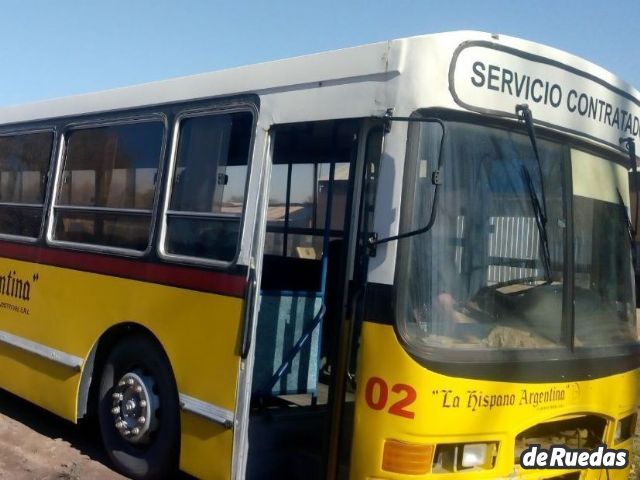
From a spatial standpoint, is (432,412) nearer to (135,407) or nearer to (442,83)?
(442,83)

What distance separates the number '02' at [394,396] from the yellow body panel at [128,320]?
0.91 metres

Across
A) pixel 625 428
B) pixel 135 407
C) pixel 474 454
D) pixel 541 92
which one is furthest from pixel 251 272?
pixel 625 428

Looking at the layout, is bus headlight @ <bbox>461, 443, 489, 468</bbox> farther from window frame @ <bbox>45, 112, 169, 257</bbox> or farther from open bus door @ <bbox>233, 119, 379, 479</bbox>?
window frame @ <bbox>45, 112, 169, 257</bbox>

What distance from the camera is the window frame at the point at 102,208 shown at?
527cm

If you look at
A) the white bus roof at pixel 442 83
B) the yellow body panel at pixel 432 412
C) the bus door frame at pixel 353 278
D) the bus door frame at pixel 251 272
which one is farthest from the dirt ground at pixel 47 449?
the white bus roof at pixel 442 83

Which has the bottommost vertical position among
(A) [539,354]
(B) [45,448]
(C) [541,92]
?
(B) [45,448]

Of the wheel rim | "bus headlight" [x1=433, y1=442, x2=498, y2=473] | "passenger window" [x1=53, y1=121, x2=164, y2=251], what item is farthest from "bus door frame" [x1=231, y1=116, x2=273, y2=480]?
"bus headlight" [x1=433, y1=442, x2=498, y2=473]

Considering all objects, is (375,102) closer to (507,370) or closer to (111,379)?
(507,370)

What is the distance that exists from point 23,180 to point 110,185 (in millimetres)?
1463

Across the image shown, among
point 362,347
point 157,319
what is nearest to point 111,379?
point 157,319

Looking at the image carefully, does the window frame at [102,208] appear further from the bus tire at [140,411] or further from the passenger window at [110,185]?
the bus tire at [140,411]

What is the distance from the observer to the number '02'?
3.81m

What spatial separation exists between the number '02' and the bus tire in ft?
5.12

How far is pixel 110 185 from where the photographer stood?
5.73 m
